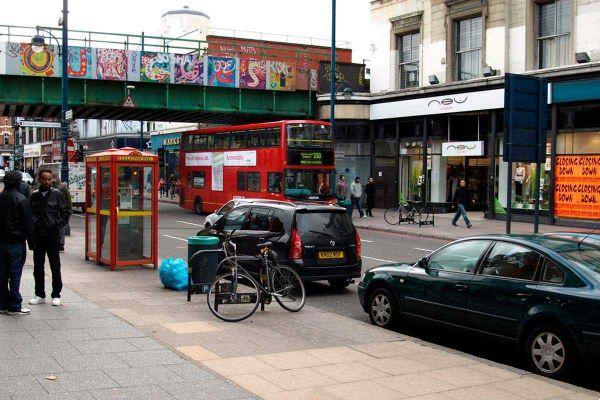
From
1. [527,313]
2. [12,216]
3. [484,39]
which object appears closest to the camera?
[527,313]

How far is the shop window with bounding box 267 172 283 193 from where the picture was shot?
2673 centimetres

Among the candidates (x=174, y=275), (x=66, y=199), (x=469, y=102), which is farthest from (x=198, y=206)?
(x=174, y=275)

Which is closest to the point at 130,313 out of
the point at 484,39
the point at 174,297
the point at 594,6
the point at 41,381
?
the point at 174,297

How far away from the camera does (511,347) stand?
287 inches

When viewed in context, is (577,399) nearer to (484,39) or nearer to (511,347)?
(511,347)

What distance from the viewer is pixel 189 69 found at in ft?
108

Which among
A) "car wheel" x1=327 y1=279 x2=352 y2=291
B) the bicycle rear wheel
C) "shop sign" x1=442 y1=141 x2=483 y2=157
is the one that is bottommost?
"car wheel" x1=327 y1=279 x2=352 y2=291

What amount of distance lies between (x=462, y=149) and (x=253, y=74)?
1129 centimetres

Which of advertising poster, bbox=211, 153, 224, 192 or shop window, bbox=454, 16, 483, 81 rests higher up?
shop window, bbox=454, 16, 483, 81

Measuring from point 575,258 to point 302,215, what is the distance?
533 centimetres

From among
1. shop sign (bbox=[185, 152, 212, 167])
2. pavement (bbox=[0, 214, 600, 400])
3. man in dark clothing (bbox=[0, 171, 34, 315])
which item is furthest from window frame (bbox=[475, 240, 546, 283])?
shop sign (bbox=[185, 152, 212, 167])

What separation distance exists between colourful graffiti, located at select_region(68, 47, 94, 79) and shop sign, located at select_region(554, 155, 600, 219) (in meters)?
20.2

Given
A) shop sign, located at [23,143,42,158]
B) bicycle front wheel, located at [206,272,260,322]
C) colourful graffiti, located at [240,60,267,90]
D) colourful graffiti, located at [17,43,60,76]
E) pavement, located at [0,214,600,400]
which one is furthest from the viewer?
shop sign, located at [23,143,42,158]

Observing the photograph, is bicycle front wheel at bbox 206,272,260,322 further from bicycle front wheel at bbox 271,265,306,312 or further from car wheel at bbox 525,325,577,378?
car wheel at bbox 525,325,577,378
